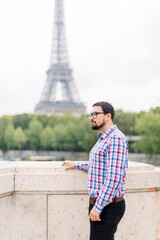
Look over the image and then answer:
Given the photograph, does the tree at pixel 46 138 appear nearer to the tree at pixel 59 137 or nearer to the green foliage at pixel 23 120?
the tree at pixel 59 137

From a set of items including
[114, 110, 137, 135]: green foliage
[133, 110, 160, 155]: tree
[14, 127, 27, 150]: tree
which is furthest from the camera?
[14, 127, 27, 150]: tree

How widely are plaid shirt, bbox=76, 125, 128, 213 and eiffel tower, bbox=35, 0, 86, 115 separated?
67681 millimetres

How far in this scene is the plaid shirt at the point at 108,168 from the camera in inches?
103

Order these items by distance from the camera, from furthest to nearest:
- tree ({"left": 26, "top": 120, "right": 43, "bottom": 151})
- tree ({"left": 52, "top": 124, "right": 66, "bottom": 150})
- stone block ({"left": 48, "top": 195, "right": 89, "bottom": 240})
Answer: tree ({"left": 26, "top": 120, "right": 43, "bottom": 151}) → tree ({"left": 52, "top": 124, "right": 66, "bottom": 150}) → stone block ({"left": 48, "top": 195, "right": 89, "bottom": 240})

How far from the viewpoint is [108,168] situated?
2.68m

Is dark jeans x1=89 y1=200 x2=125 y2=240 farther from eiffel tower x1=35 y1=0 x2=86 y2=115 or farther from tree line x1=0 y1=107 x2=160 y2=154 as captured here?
eiffel tower x1=35 y1=0 x2=86 y2=115

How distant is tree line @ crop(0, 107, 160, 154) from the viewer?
34.1 meters

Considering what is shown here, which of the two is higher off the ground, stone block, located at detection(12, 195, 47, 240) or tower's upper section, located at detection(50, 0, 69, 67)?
tower's upper section, located at detection(50, 0, 69, 67)

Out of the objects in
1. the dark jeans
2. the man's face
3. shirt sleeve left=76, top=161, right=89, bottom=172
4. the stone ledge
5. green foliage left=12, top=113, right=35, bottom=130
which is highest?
green foliage left=12, top=113, right=35, bottom=130

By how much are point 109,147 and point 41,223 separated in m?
1.50

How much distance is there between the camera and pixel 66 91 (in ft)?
245

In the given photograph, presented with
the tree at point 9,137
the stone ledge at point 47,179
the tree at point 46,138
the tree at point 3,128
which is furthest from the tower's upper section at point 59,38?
the stone ledge at point 47,179

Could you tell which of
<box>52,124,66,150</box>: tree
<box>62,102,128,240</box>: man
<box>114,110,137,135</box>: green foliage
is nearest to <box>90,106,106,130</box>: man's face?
<box>62,102,128,240</box>: man

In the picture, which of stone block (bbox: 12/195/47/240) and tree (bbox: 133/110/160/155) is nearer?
stone block (bbox: 12/195/47/240)
